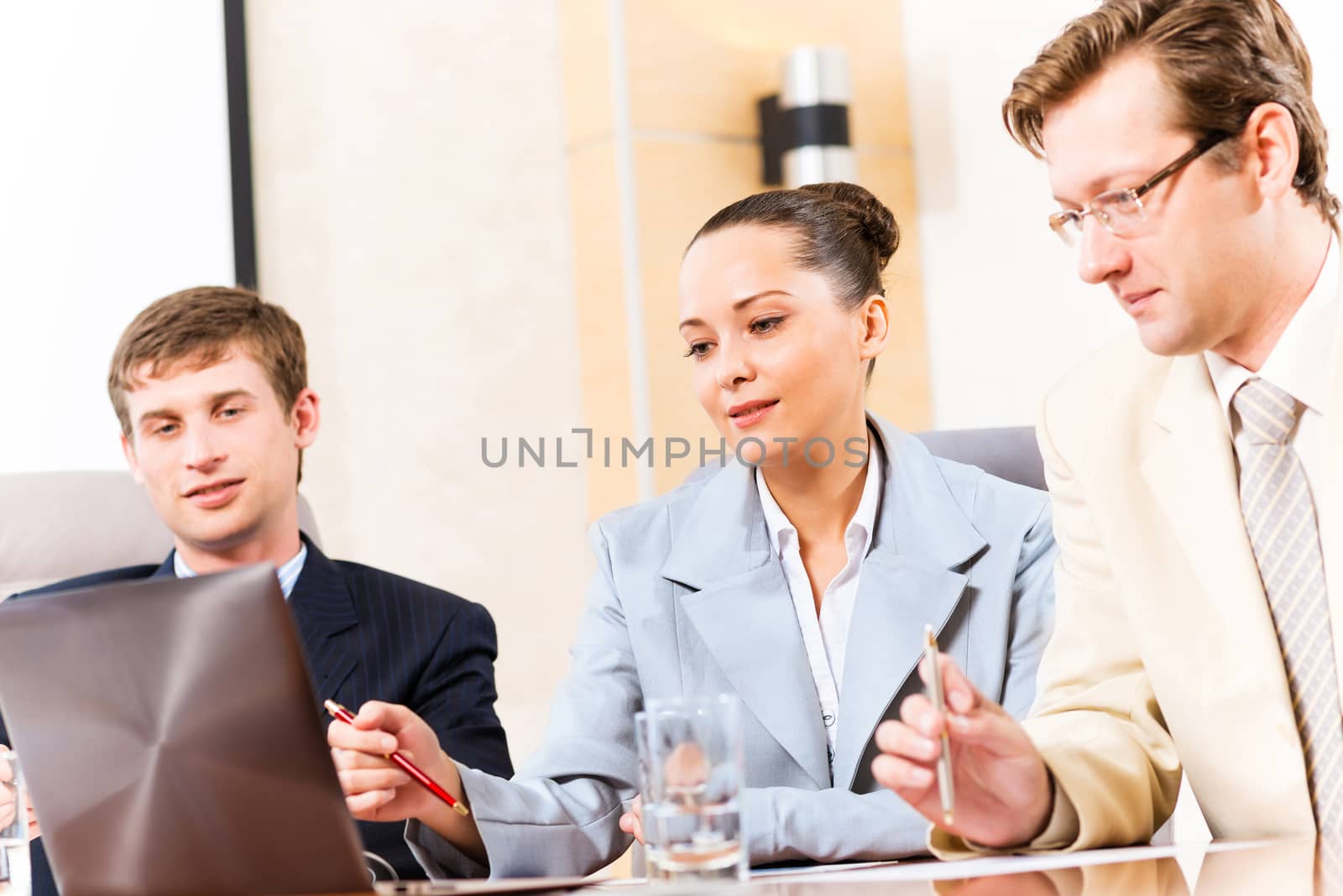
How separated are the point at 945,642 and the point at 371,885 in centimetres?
86

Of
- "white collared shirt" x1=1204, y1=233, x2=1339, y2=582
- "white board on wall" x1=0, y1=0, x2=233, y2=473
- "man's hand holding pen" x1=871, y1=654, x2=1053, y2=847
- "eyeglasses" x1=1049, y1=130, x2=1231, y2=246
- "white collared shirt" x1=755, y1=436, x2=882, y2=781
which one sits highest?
"white board on wall" x1=0, y1=0, x2=233, y2=473

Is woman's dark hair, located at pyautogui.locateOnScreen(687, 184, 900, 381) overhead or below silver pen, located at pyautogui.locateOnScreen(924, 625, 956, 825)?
overhead

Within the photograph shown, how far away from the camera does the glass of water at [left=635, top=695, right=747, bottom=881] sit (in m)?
1.00

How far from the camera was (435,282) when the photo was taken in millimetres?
3732

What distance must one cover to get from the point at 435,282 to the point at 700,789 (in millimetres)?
2873

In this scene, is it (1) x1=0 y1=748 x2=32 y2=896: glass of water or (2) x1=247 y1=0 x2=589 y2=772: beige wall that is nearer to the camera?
(1) x1=0 y1=748 x2=32 y2=896: glass of water

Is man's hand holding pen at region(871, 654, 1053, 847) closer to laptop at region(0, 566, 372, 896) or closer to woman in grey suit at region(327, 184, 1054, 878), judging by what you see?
woman in grey suit at region(327, 184, 1054, 878)

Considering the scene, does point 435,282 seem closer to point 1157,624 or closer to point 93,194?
point 93,194

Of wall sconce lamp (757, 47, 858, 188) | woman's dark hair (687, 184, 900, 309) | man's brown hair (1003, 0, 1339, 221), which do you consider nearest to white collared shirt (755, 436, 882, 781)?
woman's dark hair (687, 184, 900, 309)

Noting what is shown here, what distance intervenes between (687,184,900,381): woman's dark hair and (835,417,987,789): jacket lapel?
1.03 feet

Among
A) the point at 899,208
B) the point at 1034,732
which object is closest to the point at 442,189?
the point at 899,208

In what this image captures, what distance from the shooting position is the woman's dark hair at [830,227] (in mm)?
1910

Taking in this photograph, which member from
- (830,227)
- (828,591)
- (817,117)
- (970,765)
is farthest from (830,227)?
(817,117)

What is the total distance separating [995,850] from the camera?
3.86 ft
